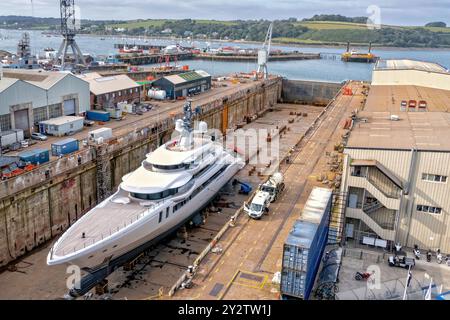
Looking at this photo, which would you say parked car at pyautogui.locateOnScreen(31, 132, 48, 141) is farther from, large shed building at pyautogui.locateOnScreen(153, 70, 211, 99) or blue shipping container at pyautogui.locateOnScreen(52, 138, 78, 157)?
large shed building at pyautogui.locateOnScreen(153, 70, 211, 99)

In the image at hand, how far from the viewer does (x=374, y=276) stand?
25.0 m

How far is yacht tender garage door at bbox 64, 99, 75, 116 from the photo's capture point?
47.8 meters

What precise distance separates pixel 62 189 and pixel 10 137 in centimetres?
978

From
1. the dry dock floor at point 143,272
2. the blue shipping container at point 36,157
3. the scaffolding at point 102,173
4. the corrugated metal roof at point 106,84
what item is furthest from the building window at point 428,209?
the corrugated metal roof at point 106,84

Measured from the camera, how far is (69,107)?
159 ft

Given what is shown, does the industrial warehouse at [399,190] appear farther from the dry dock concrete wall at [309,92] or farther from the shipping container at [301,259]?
the dry dock concrete wall at [309,92]

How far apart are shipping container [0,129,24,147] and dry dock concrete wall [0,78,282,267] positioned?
6472mm

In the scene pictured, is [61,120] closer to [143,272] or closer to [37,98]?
[37,98]

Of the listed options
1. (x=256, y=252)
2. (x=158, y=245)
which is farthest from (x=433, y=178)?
(x=158, y=245)

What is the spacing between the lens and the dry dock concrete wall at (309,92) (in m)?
93.0

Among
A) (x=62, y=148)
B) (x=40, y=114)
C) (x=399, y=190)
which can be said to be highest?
(x=40, y=114)

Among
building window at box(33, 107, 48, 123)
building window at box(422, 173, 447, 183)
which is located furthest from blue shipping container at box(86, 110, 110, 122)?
building window at box(422, 173, 447, 183)

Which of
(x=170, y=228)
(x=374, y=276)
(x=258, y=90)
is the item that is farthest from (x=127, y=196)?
(x=258, y=90)
